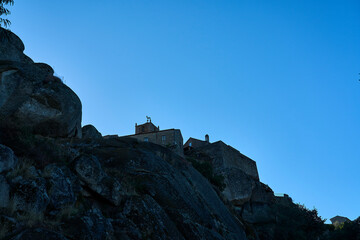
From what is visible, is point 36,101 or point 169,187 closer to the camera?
point 169,187

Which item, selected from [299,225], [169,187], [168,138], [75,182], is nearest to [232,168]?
[168,138]

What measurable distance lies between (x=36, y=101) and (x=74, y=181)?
7642 mm

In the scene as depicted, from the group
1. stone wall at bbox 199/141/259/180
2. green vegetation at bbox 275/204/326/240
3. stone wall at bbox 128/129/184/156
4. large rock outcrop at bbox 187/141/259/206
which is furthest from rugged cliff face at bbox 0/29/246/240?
stone wall at bbox 128/129/184/156

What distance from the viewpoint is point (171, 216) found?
10.0m

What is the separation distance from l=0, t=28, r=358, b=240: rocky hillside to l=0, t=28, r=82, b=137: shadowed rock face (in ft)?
0.15

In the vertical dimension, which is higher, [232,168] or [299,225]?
[232,168]

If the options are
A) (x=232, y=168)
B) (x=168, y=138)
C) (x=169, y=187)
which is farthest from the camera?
(x=168, y=138)

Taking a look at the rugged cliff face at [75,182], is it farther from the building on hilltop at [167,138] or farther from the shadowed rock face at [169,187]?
the building on hilltop at [167,138]

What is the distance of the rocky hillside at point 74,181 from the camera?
6.49 metres

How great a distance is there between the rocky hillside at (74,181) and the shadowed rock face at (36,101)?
45 millimetres

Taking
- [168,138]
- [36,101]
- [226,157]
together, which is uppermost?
[168,138]

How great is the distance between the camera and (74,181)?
8398 mm

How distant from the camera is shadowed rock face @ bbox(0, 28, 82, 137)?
43.8 ft

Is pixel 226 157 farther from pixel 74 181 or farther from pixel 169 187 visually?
pixel 74 181
